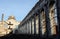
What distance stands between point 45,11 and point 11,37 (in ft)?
19.0

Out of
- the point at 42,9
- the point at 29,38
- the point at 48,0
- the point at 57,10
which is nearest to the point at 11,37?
the point at 29,38

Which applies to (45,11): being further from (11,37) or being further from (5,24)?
(5,24)

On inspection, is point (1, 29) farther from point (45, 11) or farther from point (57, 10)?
point (57, 10)

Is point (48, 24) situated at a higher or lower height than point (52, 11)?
lower

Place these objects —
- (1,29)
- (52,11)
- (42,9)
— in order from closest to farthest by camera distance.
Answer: (52,11) → (42,9) → (1,29)

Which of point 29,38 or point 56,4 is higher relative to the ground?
point 56,4

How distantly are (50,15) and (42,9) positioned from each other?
2.60m

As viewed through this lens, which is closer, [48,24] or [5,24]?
[48,24]

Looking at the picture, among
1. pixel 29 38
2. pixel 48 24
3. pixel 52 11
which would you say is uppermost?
pixel 52 11

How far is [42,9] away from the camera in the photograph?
68.3 feet

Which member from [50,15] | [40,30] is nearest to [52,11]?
[50,15]

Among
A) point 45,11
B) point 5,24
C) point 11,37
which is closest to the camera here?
point 11,37

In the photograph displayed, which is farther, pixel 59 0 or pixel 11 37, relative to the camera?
pixel 59 0

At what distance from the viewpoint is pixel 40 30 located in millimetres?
21453
